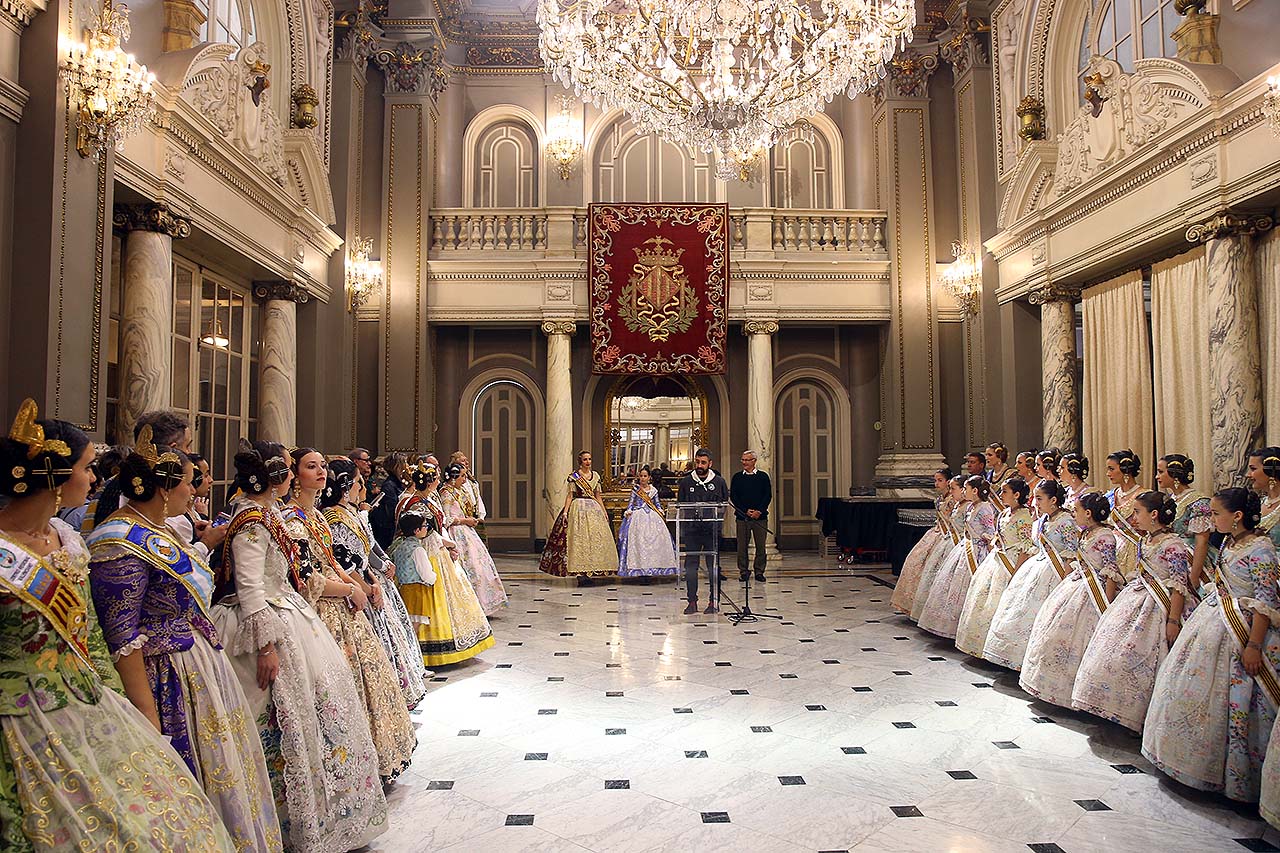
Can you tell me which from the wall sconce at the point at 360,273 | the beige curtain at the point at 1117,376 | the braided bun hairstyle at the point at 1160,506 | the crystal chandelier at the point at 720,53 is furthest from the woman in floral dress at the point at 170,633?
the wall sconce at the point at 360,273

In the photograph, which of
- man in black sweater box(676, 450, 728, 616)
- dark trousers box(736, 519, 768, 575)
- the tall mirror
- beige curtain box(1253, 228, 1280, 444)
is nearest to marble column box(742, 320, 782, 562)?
dark trousers box(736, 519, 768, 575)

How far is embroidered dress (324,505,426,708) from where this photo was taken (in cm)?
385

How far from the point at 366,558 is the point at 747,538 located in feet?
19.0

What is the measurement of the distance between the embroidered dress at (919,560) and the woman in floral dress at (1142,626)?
2.90 meters

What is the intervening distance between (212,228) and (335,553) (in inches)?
179

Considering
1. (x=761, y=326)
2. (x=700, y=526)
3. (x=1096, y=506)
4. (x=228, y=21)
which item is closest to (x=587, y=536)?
(x=700, y=526)

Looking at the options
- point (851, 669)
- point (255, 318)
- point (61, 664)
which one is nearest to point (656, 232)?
point (255, 318)

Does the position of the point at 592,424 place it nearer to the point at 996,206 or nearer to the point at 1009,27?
the point at 996,206

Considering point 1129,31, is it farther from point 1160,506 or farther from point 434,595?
point 434,595

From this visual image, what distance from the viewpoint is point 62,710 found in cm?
194

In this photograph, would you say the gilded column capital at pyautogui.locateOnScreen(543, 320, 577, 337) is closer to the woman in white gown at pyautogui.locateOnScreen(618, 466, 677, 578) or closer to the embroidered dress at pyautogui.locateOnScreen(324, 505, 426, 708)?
the woman in white gown at pyautogui.locateOnScreen(618, 466, 677, 578)

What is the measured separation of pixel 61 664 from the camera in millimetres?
1965

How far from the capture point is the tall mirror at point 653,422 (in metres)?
13.4

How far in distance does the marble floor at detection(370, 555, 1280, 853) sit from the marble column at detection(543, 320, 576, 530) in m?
5.12
